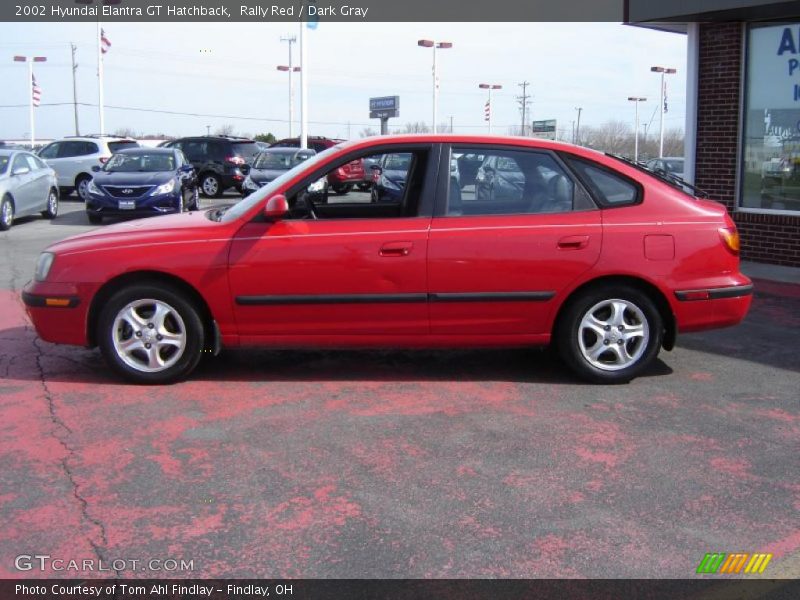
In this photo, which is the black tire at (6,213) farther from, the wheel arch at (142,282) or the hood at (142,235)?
the wheel arch at (142,282)

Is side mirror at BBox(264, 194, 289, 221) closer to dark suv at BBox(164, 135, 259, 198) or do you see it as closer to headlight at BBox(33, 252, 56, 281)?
headlight at BBox(33, 252, 56, 281)

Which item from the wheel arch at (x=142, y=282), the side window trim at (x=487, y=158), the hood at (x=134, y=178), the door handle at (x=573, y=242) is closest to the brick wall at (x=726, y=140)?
the side window trim at (x=487, y=158)

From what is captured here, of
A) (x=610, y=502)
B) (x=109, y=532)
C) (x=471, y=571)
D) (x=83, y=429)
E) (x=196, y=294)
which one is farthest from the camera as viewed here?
(x=196, y=294)

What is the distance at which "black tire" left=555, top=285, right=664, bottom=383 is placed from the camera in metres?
5.69

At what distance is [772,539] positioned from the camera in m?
3.60

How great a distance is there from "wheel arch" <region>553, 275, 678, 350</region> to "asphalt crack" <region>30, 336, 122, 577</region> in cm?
320

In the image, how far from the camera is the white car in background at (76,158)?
22188 mm

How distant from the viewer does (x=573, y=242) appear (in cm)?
562

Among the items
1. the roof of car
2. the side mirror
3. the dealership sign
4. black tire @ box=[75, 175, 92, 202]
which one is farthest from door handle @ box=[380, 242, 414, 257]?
the dealership sign

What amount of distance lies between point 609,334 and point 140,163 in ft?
43.1

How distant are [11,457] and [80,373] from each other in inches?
63.7

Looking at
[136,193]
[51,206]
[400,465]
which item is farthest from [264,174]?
[400,465]
